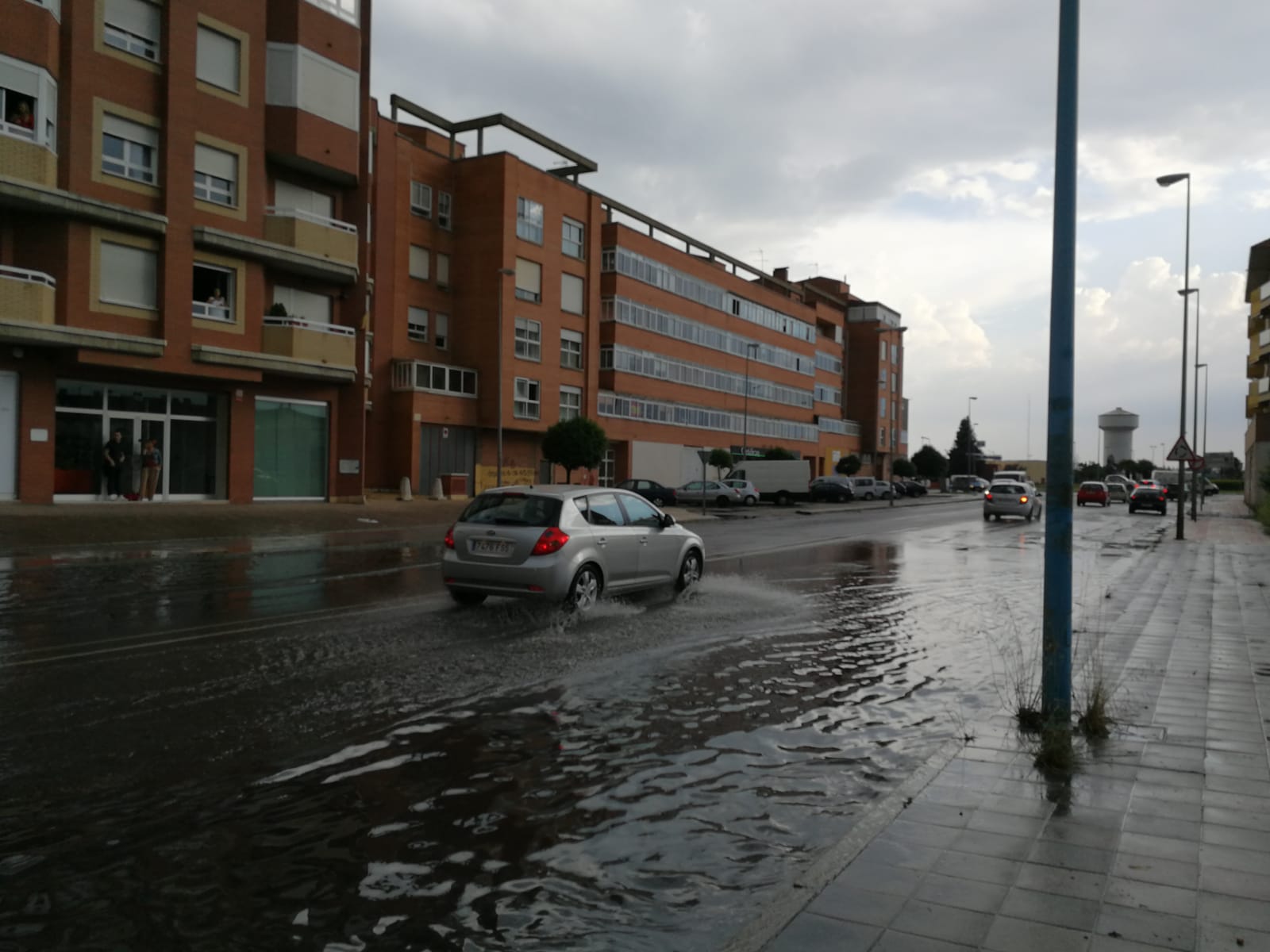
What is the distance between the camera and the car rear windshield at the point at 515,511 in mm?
11102

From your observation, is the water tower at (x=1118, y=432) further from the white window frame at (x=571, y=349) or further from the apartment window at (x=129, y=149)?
the apartment window at (x=129, y=149)

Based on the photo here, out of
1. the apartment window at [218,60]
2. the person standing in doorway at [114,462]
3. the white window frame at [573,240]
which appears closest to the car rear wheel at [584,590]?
the person standing in doorway at [114,462]

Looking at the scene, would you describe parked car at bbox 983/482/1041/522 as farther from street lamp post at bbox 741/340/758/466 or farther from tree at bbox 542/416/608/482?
street lamp post at bbox 741/340/758/466

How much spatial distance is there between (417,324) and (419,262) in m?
2.84

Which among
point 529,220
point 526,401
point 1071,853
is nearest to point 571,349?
point 526,401

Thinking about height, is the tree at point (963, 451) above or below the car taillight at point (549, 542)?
above

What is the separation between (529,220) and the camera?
46.8 m

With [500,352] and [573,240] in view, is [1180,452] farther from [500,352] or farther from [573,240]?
[573,240]

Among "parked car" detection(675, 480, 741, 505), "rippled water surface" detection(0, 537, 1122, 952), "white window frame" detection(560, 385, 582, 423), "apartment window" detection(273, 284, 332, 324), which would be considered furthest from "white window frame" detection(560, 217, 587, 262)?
"rippled water surface" detection(0, 537, 1122, 952)

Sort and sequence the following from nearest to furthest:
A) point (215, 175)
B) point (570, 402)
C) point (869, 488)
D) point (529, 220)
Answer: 1. point (215, 175)
2. point (529, 220)
3. point (570, 402)
4. point (869, 488)

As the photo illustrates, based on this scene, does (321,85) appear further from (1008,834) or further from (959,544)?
(1008,834)

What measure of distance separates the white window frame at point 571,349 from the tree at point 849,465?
4011 centimetres

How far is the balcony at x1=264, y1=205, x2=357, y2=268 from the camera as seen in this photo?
28.1m

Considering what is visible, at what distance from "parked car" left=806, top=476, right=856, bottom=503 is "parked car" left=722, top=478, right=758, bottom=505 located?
25.9 feet
